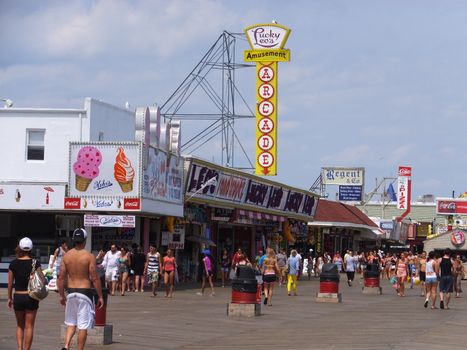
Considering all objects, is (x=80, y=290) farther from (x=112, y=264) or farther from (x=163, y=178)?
(x=163, y=178)

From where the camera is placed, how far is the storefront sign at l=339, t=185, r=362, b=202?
83062mm

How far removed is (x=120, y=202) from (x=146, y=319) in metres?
11.3

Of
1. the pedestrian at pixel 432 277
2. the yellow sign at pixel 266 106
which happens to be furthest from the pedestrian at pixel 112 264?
the yellow sign at pixel 266 106

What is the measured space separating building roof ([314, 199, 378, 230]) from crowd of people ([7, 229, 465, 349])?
4.17 meters

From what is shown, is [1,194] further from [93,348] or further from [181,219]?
[93,348]

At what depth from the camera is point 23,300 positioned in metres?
13.1

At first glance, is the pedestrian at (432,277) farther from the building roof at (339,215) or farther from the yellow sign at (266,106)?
the building roof at (339,215)

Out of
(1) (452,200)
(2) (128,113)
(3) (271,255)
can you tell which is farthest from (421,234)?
(3) (271,255)

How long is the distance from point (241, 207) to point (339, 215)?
Result: 24.0m

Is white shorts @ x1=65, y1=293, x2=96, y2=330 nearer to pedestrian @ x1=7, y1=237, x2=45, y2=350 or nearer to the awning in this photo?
pedestrian @ x1=7, y1=237, x2=45, y2=350

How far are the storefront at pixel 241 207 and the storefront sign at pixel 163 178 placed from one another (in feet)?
2.61

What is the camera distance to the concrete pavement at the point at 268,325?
16.7 m

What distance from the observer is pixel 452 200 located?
92.4m

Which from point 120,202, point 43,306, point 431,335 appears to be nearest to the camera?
point 431,335
